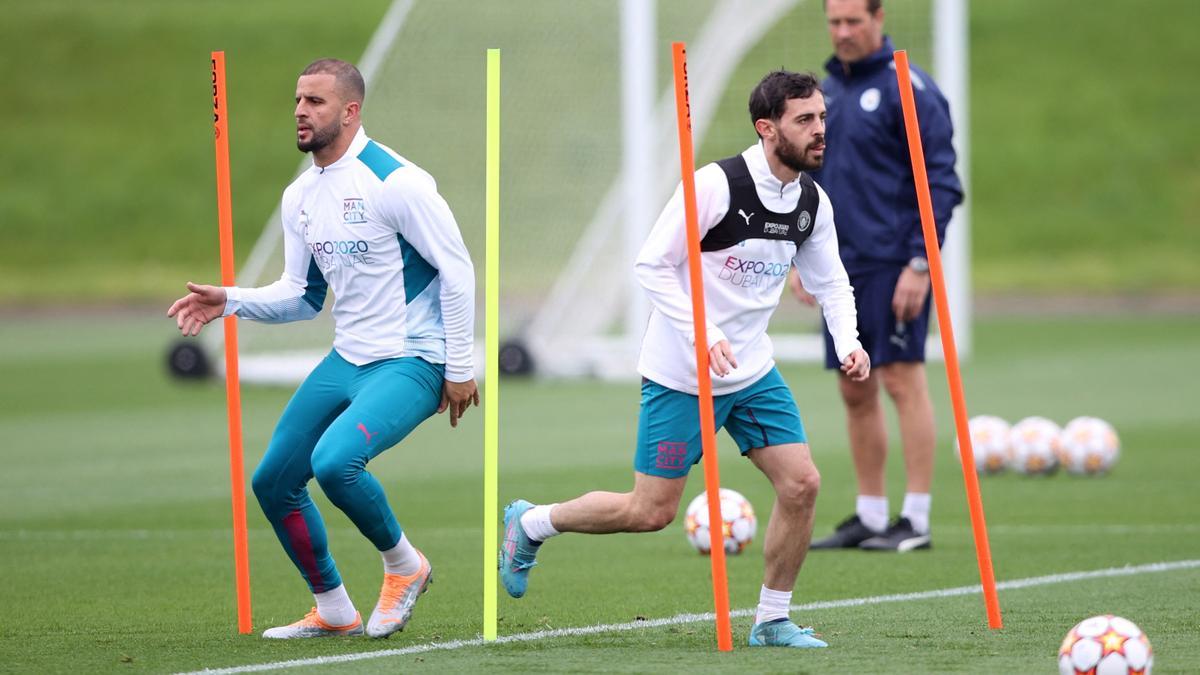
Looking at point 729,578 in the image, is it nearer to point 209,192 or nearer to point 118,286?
point 118,286

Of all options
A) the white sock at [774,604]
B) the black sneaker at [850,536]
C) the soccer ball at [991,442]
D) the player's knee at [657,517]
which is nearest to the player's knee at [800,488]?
the white sock at [774,604]

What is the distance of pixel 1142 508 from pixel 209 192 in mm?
41027

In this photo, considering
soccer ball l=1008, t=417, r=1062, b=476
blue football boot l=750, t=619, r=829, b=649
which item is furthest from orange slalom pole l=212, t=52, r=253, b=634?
soccer ball l=1008, t=417, r=1062, b=476

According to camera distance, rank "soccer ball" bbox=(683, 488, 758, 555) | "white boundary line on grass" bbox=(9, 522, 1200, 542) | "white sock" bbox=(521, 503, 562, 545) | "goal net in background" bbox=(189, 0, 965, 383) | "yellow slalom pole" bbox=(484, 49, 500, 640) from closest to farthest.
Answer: "yellow slalom pole" bbox=(484, 49, 500, 640), "white sock" bbox=(521, 503, 562, 545), "soccer ball" bbox=(683, 488, 758, 555), "white boundary line on grass" bbox=(9, 522, 1200, 542), "goal net in background" bbox=(189, 0, 965, 383)

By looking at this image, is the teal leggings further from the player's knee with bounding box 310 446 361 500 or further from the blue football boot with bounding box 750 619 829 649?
the blue football boot with bounding box 750 619 829 649

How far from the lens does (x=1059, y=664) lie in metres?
6.49

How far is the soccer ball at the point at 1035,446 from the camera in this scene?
45.1 feet

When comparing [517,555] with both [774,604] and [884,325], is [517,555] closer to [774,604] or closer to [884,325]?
[774,604]

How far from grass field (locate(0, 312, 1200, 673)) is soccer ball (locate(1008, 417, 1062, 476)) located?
0.16 m

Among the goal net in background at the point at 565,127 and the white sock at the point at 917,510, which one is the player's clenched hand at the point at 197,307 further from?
the goal net in background at the point at 565,127

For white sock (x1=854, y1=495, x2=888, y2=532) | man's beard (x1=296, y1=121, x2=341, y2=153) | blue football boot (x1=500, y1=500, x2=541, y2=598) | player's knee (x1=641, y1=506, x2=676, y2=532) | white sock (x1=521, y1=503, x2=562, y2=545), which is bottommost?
white sock (x1=854, y1=495, x2=888, y2=532)

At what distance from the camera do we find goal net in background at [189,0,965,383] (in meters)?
22.2

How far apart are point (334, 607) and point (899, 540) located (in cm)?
368

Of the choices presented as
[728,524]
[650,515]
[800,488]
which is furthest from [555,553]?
[800,488]
